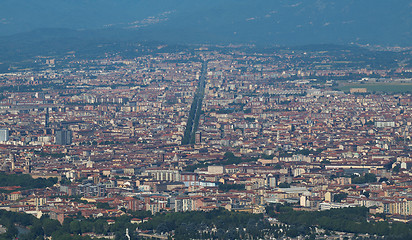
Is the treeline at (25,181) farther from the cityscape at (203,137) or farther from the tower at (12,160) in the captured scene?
the tower at (12,160)

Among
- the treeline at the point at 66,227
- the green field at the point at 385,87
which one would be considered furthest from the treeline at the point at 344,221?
the green field at the point at 385,87

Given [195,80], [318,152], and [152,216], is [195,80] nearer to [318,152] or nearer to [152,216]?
[318,152]

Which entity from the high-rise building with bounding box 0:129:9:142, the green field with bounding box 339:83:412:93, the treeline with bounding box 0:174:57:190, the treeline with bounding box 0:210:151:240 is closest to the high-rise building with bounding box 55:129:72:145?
the high-rise building with bounding box 0:129:9:142

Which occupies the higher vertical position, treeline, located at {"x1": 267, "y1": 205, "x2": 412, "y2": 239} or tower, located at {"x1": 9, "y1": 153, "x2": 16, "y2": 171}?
tower, located at {"x1": 9, "y1": 153, "x2": 16, "y2": 171}

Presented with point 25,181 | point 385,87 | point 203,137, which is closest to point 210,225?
point 25,181

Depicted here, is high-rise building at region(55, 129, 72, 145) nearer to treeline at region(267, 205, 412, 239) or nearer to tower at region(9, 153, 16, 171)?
tower at region(9, 153, 16, 171)

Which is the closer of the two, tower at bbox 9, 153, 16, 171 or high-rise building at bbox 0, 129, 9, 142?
tower at bbox 9, 153, 16, 171

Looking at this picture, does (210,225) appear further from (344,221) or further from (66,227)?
(66,227)
